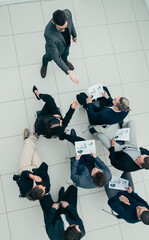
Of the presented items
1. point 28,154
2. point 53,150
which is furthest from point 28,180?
point 53,150

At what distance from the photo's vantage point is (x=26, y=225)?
3984 millimetres

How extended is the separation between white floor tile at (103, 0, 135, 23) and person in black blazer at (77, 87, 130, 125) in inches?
72.5

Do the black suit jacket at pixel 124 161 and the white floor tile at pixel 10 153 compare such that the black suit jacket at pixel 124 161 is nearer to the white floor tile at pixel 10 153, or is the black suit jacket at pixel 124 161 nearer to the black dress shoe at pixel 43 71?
the white floor tile at pixel 10 153

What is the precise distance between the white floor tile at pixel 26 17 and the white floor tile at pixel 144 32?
2014 mm

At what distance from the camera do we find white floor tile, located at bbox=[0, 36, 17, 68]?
14.5 feet

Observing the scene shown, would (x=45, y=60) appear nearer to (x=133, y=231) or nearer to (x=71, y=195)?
(x=71, y=195)

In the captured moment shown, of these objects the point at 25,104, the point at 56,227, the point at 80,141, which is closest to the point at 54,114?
the point at 80,141

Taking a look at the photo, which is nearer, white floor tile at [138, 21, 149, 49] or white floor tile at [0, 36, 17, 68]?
white floor tile at [0, 36, 17, 68]

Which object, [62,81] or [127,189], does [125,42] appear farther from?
[127,189]

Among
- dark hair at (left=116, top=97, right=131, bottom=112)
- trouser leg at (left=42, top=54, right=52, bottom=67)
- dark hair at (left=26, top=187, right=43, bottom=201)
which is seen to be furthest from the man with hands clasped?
trouser leg at (left=42, top=54, right=52, bottom=67)

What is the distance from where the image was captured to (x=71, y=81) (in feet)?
14.9

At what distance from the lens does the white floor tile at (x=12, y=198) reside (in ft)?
13.1

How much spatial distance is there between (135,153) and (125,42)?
2.42m

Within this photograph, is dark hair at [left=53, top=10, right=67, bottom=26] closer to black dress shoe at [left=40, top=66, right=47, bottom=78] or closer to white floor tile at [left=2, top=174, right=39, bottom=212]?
black dress shoe at [left=40, top=66, right=47, bottom=78]
